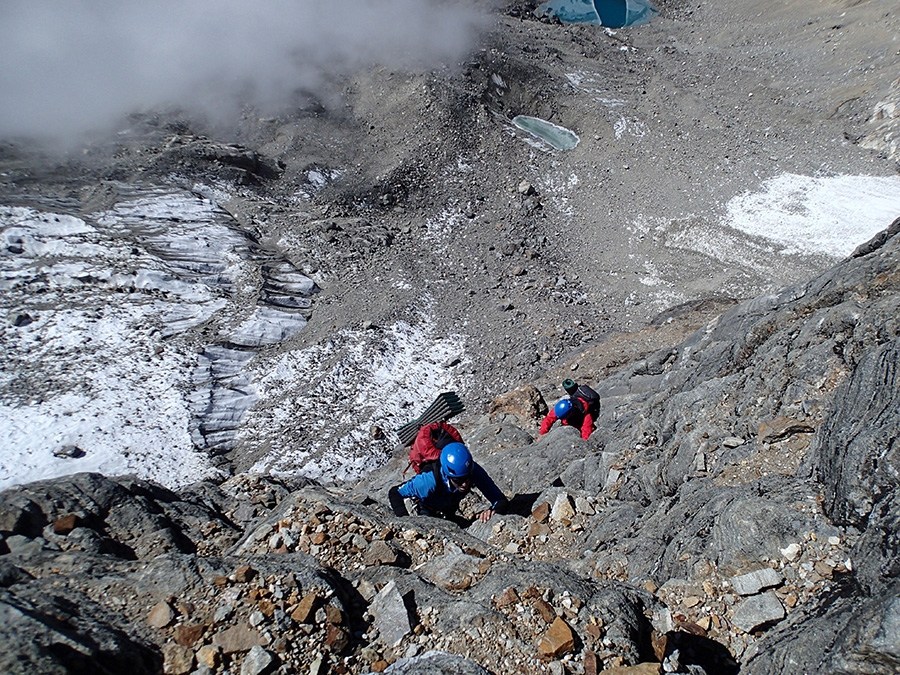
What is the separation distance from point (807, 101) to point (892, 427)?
2630 cm

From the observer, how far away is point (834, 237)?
18234mm

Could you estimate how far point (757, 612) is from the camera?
4328mm

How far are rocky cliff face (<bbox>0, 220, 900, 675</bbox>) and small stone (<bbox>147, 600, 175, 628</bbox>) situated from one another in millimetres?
16

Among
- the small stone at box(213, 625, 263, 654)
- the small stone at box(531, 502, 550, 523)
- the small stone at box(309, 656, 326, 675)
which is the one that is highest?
the small stone at box(213, 625, 263, 654)

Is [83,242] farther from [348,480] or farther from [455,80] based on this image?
[455,80]

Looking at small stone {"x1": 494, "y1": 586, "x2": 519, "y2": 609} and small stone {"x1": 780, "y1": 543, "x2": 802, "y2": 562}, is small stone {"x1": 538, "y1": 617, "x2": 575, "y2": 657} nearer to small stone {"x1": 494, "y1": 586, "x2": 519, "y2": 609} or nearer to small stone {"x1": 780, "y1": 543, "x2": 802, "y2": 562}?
small stone {"x1": 494, "y1": 586, "x2": 519, "y2": 609}

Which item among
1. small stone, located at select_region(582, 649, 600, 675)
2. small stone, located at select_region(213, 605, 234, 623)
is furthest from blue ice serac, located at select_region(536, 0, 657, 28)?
small stone, located at select_region(213, 605, 234, 623)

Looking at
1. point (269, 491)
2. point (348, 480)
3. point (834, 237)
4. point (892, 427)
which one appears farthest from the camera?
point (834, 237)

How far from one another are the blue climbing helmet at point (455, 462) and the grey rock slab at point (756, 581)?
293cm

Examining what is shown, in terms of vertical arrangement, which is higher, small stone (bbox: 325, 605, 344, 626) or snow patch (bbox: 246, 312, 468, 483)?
small stone (bbox: 325, 605, 344, 626)

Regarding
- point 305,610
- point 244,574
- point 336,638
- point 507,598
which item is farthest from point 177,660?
point 507,598

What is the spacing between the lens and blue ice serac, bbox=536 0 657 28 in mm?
35625

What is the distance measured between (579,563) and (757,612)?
6.43ft

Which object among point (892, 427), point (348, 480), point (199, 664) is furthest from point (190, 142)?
point (892, 427)
